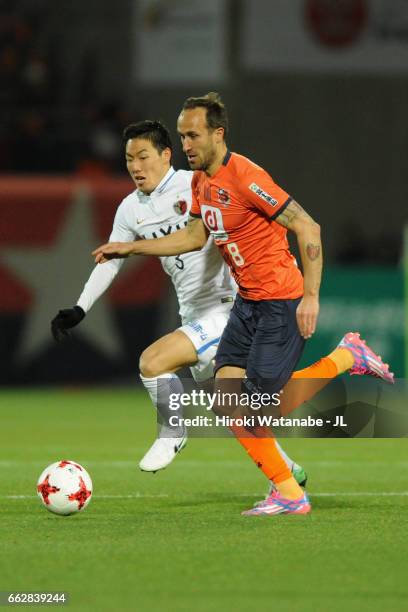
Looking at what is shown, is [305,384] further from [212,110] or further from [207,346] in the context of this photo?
[212,110]

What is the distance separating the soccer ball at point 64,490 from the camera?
706 centimetres

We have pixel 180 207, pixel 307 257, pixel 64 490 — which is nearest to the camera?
Result: pixel 307 257

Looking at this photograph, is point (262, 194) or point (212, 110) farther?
point (212, 110)

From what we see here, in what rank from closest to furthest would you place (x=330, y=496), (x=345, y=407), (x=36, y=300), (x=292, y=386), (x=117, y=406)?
(x=292, y=386) → (x=330, y=496) → (x=345, y=407) → (x=117, y=406) → (x=36, y=300)

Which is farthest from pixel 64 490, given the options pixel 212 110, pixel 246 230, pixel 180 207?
pixel 180 207

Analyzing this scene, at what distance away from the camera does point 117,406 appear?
47.1 feet

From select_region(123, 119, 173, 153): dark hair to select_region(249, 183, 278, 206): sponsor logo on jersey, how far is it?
1418 mm

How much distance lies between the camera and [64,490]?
706 cm

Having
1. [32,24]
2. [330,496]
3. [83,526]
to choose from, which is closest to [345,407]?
[330,496]

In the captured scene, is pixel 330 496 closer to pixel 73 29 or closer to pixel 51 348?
pixel 51 348

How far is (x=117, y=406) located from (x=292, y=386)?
6962 millimetres

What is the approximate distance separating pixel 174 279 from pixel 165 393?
2.59ft

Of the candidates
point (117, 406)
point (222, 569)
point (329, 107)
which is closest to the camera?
point (222, 569)

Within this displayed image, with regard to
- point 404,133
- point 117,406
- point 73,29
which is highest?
point 73,29
